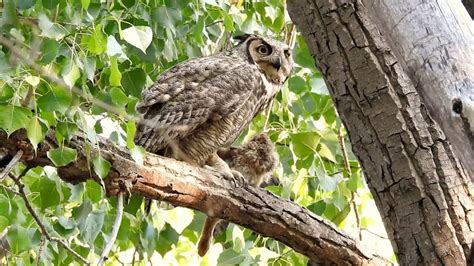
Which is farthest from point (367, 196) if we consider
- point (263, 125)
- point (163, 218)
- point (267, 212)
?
point (267, 212)

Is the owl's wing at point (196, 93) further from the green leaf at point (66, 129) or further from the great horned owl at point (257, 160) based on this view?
the green leaf at point (66, 129)

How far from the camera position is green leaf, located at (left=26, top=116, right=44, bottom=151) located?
170 centimetres

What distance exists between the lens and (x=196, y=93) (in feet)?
8.39

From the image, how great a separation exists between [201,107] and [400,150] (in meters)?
0.77

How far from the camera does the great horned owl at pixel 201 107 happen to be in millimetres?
2480

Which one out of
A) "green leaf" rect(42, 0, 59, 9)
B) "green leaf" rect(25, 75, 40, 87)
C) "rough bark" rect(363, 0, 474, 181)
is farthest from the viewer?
"green leaf" rect(42, 0, 59, 9)

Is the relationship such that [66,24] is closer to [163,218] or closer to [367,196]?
[163,218]

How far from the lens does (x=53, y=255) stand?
2395mm

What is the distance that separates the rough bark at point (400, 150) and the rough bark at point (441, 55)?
35 cm

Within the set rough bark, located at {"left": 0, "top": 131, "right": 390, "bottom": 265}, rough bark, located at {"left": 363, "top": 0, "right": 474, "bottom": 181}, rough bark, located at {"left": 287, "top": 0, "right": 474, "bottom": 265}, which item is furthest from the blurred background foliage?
rough bark, located at {"left": 363, "top": 0, "right": 474, "bottom": 181}

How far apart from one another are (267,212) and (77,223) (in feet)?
1.39

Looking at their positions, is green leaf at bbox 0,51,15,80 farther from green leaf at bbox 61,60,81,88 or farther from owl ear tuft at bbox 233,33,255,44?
owl ear tuft at bbox 233,33,255,44

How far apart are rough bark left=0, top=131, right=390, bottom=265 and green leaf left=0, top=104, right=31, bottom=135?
324 mm

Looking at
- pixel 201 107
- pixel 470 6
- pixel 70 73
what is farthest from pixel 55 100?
pixel 201 107
